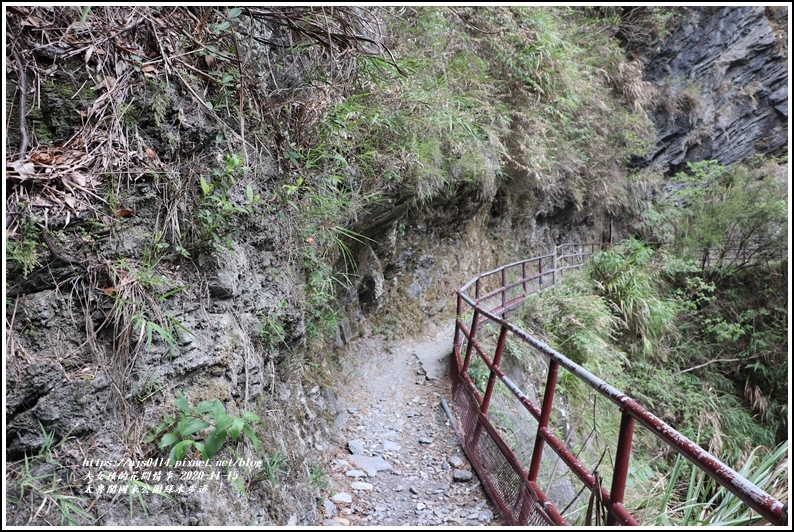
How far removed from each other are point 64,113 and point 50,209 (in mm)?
516

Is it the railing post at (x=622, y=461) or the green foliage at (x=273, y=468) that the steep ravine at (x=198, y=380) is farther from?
the railing post at (x=622, y=461)

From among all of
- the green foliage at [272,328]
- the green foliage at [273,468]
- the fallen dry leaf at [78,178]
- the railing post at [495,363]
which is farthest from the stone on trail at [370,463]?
the fallen dry leaf at [78,178]

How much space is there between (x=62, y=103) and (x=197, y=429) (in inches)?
63.9

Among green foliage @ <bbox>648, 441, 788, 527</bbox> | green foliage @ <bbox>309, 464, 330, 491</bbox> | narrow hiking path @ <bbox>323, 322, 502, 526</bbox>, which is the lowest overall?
narrow hiking path @ <bbox>323, 322, 502, 526</bbox>

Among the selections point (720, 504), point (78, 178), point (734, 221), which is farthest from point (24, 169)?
point (734, 221)

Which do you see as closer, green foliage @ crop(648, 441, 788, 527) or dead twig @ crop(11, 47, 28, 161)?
dead twig @ crop(11, 47, 28, 161)

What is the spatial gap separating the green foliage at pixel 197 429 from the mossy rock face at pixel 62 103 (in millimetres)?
1320

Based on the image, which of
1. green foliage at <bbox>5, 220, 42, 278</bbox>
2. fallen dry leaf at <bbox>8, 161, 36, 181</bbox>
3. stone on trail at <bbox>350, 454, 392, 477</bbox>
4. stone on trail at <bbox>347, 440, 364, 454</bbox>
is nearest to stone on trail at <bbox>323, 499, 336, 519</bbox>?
stone on trail at <bbox>350, 454, 392, 477</bbox>

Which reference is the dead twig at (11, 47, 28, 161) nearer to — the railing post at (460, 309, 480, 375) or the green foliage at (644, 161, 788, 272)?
the railing post at (460, 309, 480, 375)

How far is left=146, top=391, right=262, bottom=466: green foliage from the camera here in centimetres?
170

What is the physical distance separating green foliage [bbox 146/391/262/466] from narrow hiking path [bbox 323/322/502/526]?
1339 millimetres

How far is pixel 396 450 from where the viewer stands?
12.0 feet

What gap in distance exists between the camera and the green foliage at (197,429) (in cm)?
170

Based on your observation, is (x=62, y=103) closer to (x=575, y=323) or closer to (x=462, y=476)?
(x=462, y=476)
